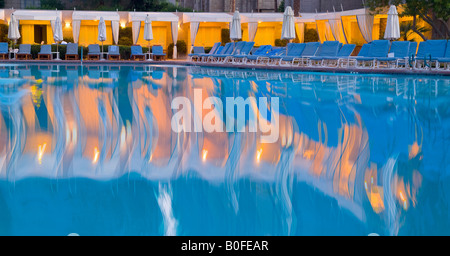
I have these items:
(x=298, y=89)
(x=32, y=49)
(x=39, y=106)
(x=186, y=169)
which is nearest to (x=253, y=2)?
(x=32, y=49)

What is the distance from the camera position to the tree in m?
18.4

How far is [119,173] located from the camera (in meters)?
3.63

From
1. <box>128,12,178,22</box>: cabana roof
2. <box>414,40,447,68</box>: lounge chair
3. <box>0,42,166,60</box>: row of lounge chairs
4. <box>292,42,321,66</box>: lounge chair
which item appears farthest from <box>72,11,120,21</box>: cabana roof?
<box>414,40,447,68</box>: lounge chair

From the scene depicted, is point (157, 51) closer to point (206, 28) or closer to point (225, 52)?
point (225, 52)

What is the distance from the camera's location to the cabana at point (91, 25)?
24750mm

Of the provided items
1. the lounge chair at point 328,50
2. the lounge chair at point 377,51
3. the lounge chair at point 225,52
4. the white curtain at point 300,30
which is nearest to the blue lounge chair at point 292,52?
the lounge chair at point 328,50

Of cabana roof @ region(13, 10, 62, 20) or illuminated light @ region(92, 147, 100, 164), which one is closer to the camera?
illuminated light @ region(92, 147, 100, 164)

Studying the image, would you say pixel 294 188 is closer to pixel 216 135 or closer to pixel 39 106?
pixel 216 135

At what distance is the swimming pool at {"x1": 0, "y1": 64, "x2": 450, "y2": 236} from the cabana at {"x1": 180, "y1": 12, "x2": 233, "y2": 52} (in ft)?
63.6

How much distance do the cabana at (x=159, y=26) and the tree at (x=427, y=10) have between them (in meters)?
8.27

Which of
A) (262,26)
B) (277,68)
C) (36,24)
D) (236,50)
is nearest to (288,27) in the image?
(236,50)

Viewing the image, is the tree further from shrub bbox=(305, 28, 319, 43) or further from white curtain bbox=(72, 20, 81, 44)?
white curtain bbox=(72, 20, 81, 44)
